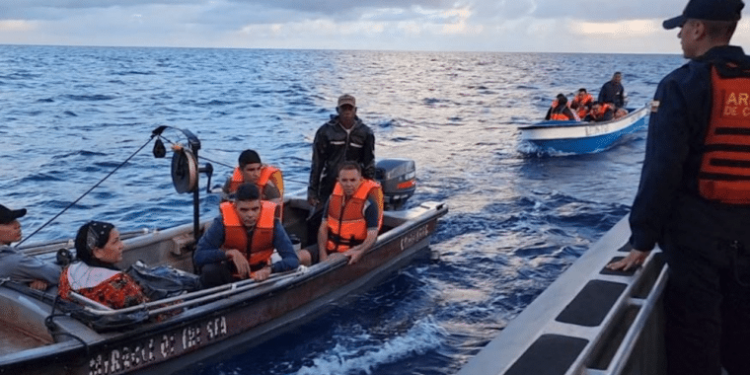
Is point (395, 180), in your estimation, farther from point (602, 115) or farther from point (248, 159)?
point (602, 115)

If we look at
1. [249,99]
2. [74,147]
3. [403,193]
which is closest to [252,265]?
[403,193]

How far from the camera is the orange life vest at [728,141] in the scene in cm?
304

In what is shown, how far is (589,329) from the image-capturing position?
2.85m

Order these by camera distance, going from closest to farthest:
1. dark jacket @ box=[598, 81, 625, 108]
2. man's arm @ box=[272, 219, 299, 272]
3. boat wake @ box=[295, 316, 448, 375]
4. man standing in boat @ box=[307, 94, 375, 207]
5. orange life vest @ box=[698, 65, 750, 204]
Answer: orange life vest @ box=[698, 65, 750, 204] → man's arm @ box=[272, 219, 299, 272] → boat wake @ box=[295, 316, 448, 375] → man standing in boat @ box=[307, 94, 375, 207] → dark jacket @ box=[598, 81, 625, 108]

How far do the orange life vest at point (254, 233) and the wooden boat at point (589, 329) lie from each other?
4.11m

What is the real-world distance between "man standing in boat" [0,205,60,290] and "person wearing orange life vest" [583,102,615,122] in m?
18.4

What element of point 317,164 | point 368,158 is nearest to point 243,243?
point 317,164

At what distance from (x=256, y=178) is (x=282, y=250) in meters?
1.55

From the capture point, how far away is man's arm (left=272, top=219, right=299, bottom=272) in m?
7.46

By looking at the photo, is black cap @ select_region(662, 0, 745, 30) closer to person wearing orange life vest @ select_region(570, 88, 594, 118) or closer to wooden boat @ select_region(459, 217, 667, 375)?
wooden boat @ select_region(459, 217, 667, 375)

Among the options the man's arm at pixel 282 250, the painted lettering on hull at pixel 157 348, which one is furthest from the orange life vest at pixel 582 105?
the painted lettering on hull at pixel 157 348

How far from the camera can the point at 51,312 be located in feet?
19.5

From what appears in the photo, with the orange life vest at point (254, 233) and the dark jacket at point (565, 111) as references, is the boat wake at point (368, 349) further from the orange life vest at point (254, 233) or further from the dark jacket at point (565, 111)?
the dark jacket at point (565, 111)

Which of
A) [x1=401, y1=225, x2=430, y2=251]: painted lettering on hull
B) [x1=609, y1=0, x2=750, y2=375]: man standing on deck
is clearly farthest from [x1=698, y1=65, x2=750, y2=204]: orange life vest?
[x1=401, y1=225, x2=430, y2=251]: painted lettering on hull
